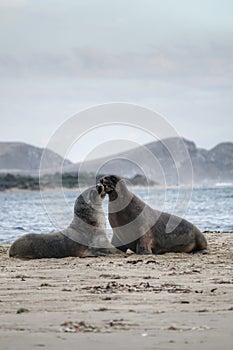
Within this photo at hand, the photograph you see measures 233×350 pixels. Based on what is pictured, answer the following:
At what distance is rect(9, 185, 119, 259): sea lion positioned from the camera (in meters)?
14.1

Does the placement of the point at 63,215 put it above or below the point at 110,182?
below

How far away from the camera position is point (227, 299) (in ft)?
28.0

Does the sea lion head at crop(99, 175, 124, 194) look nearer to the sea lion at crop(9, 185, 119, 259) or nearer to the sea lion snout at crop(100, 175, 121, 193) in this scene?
the sea lion snout at crop(100, 175, 121, 193)

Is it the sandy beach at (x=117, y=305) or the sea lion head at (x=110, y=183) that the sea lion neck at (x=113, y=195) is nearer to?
the sea lion head at (x=110, y=183)

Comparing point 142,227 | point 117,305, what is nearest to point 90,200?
point 142,227

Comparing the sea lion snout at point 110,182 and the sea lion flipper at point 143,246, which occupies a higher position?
the sea lion snout at point 110,182

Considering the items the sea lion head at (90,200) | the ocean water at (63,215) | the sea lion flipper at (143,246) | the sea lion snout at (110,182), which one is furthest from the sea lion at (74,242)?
the ocean water at (63,215)

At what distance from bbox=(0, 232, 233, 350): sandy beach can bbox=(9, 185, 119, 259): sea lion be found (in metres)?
1.14

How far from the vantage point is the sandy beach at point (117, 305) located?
6.56m

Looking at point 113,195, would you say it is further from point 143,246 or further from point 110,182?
point 143,246

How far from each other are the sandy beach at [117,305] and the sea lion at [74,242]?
1.14 m

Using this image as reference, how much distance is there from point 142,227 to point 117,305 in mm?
6813

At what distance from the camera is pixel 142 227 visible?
15.0 m

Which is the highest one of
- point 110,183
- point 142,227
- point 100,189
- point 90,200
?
point 110,183
